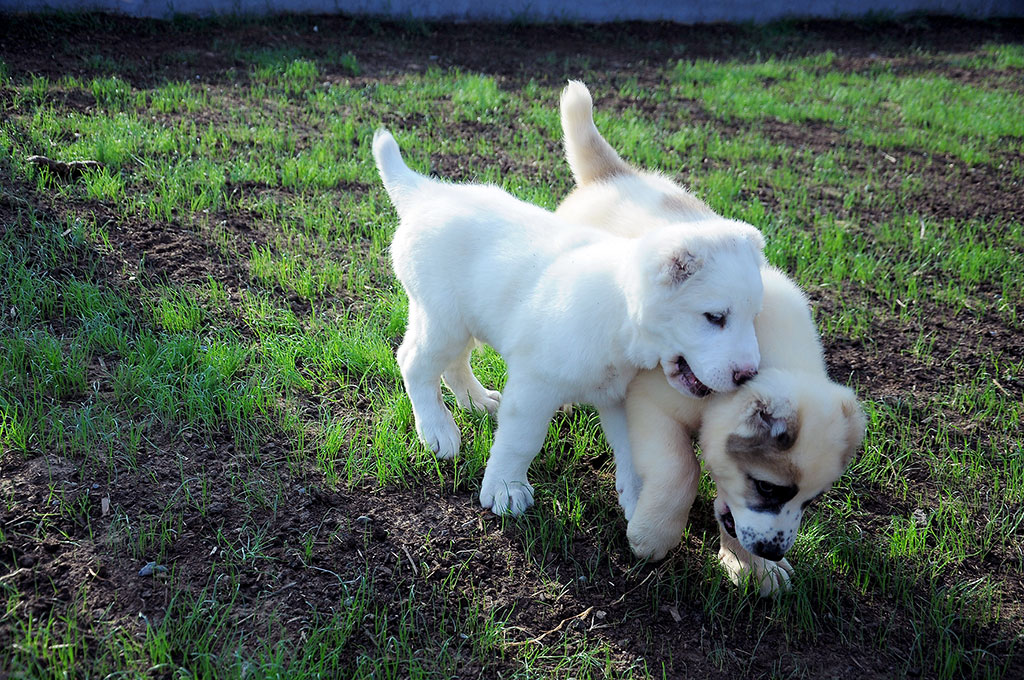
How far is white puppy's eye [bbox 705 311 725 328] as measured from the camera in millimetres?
2744

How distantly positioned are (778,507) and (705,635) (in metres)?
0.53

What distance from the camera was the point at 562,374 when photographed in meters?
2.96

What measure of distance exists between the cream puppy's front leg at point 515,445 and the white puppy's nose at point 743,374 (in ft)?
2.27

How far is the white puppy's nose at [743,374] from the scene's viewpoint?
8.64ft

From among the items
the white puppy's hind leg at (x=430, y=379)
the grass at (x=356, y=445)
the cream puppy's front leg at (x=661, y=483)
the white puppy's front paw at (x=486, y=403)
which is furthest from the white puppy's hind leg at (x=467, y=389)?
the cream puppy's front leg at (x=661, y=483)

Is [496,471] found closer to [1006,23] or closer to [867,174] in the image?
[867,174]

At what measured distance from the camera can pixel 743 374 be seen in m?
2.64

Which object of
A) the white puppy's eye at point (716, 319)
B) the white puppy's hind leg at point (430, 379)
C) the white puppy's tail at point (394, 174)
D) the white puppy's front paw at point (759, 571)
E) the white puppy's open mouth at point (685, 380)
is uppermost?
the white puppy's tail at point (394, 174)

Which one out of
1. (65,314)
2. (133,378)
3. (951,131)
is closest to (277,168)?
(65,314)

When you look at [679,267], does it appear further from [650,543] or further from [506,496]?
[506,496]

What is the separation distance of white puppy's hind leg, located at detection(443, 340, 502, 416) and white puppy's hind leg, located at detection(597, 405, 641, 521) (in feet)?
2.26

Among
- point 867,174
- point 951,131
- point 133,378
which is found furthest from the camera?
point 951,131

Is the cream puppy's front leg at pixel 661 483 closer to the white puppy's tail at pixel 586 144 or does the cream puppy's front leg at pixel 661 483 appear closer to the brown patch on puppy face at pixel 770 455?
the brown patch on puppy face at pixel 770 455

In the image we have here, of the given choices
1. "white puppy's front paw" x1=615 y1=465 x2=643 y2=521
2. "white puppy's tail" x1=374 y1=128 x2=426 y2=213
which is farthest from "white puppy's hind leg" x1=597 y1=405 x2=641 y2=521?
"white puppy's tail" x1=374 y1=128 x2=426 y2=213
